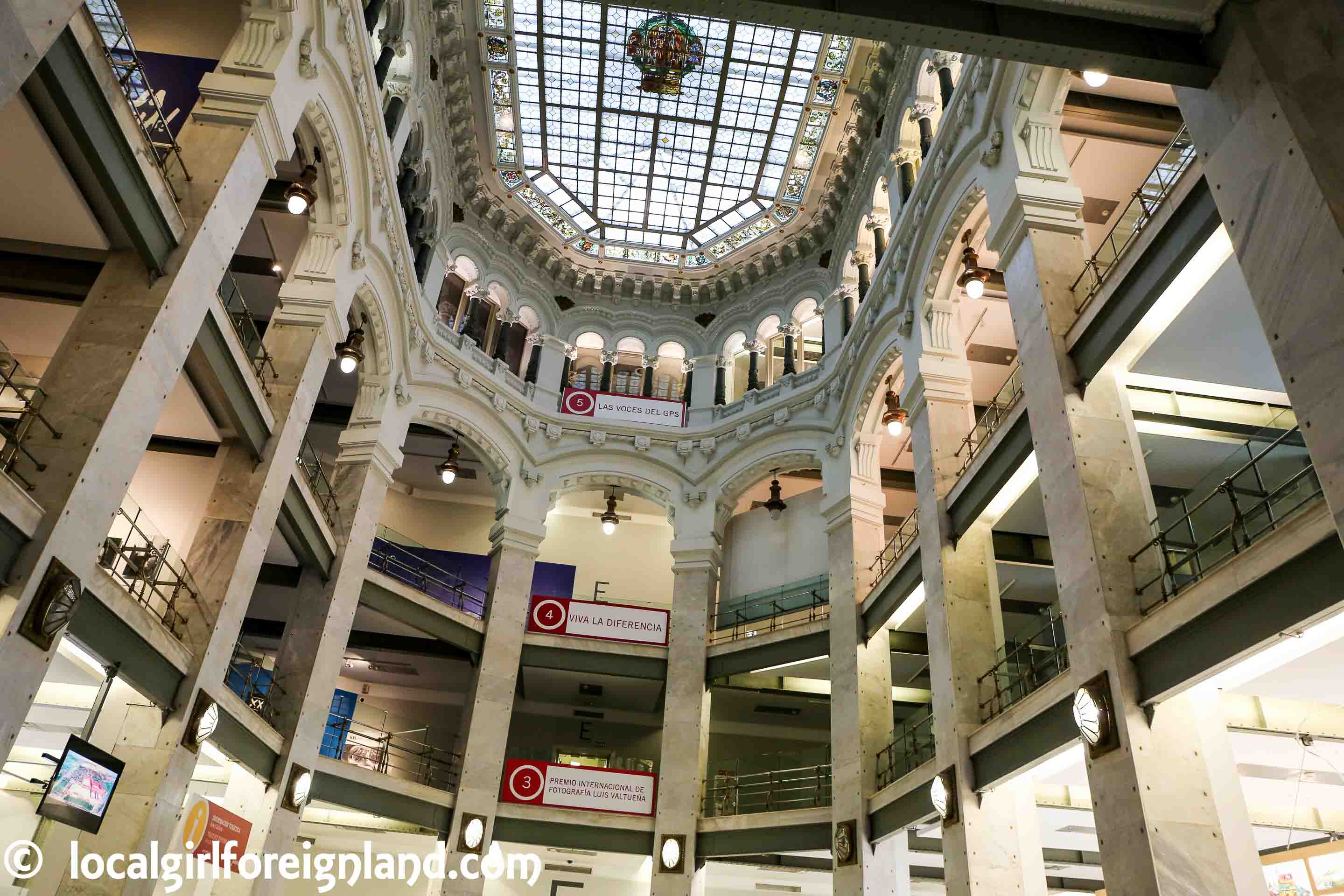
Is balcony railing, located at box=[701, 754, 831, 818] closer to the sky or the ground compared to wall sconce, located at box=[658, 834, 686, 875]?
closer to the sky

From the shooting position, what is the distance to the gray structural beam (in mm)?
6781

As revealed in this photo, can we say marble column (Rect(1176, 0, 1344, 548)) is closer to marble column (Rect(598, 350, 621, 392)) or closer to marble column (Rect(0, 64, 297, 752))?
marble column (Rect(0, 64, 297, 752))

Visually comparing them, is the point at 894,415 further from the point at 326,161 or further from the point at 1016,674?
the point at 326,161

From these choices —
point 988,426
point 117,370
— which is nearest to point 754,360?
point 988,426

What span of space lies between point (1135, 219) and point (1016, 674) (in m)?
8.24

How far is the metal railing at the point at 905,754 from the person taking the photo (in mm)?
16891

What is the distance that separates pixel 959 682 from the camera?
14.1 meters

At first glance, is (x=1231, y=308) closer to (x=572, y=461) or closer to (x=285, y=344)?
(x=285, y=344)

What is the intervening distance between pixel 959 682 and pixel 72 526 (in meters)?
12.0

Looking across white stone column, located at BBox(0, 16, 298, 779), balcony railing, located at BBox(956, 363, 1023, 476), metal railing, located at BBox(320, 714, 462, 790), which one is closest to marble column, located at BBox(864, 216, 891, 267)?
balcony railing, located at BBox(956, 363, 1023, 476)

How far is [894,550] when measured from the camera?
80.3 feet

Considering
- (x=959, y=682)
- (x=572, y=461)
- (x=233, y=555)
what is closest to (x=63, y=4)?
(x=233, y=555)

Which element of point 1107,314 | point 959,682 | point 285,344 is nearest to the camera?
point 1107,314

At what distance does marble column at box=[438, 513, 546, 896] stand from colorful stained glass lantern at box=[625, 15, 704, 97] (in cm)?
1193
